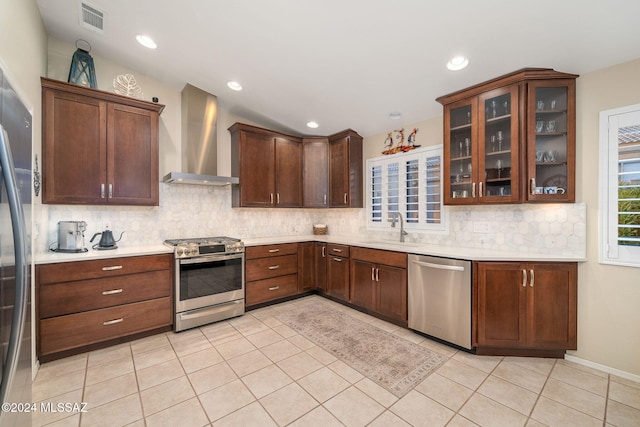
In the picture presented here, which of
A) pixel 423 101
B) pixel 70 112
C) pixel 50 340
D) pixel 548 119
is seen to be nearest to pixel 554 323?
pixel 548 119

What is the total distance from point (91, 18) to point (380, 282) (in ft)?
12.9

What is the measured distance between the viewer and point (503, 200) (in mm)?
2547

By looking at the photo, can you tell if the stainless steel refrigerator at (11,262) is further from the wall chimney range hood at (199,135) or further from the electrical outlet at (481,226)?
the electrical outlet at (481,226)

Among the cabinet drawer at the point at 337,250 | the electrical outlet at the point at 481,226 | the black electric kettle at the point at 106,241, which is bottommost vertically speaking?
the cabinet drawer at the point at 337,250

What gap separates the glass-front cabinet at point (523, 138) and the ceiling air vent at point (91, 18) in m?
3.55

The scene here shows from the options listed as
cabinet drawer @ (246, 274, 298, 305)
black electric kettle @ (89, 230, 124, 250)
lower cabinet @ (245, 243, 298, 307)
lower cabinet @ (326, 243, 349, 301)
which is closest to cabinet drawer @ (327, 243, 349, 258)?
lower cabinet @ (326, 243, 349, 301)

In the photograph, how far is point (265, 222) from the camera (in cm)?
442

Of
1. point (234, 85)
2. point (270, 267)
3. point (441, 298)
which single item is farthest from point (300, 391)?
point (234, 85)

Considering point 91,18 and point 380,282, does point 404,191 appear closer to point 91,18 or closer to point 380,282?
point 380,282

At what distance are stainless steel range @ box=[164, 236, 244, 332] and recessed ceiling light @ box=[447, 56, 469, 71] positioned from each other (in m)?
2.92

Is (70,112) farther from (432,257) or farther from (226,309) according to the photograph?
(432,257)

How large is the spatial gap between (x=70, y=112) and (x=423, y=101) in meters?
3.64

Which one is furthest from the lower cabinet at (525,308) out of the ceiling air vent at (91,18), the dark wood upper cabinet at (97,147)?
the ceiling air vent at (91,18)

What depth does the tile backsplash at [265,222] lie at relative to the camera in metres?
2.53
